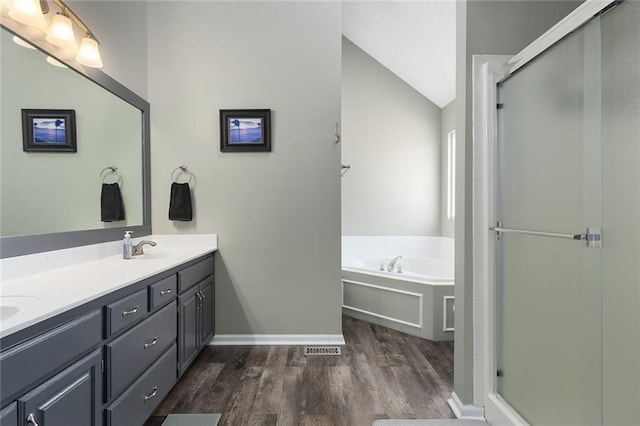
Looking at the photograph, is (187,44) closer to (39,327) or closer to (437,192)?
(39,327)

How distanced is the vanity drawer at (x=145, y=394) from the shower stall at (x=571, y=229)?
5.88ft

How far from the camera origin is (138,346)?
5.10ft

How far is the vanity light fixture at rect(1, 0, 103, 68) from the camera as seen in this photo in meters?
1.51

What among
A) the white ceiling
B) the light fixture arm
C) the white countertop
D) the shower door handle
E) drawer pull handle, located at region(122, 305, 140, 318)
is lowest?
drawer pull handle, located at region(122, 305, 140, 318)

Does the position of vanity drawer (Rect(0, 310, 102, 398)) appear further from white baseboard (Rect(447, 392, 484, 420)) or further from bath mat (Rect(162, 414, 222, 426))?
white baseboard (Rect(447, 392, 484, 420))

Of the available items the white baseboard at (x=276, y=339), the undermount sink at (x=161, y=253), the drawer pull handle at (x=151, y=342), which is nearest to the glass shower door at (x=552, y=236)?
the white baseboard at (x=276, y=339)

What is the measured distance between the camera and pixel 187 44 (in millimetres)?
2738

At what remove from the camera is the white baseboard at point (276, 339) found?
274cm

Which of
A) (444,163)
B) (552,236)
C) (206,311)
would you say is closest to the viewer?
(552,236)

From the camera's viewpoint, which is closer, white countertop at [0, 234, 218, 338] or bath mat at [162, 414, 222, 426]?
white countertop at [0, 234, 218, 338]

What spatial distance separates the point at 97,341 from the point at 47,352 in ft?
0.84

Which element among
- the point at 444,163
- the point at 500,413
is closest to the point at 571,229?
the point at 500,413

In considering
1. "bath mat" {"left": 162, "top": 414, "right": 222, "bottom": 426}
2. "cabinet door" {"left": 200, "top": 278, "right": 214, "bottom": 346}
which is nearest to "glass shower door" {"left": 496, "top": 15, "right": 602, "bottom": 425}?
"bath mat" {"left": 162, "top": 414, "right": 222, "bottom": 426}

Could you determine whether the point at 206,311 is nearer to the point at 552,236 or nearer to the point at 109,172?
the point at 109,172
